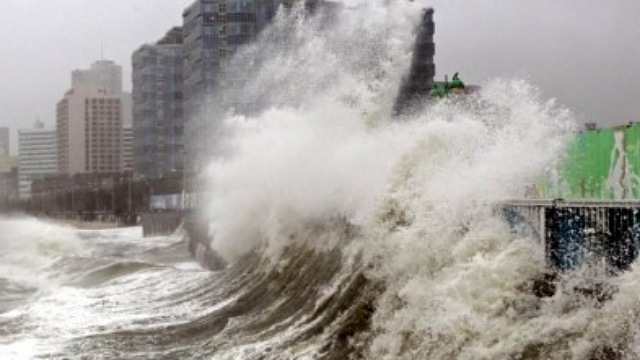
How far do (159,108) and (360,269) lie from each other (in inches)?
4415

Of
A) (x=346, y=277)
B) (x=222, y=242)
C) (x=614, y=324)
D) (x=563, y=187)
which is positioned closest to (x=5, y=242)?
(x=222, y=242)

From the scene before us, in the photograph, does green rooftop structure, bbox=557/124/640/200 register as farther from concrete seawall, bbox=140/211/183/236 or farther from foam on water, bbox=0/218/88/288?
concrete seawall, bbox=140/211/183/236

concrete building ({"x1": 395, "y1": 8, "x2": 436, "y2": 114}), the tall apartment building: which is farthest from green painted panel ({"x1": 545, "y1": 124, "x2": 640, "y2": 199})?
the tall apartment building

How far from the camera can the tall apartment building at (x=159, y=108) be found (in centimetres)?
11831

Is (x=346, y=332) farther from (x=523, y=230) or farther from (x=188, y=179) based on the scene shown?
(x=188, y=179)

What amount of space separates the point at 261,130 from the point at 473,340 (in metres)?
21.2

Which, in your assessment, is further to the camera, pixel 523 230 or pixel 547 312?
pixel 523 230

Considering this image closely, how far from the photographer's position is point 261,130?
30516 mm

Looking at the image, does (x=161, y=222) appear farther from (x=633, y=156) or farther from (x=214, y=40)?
(x=633, y=156)

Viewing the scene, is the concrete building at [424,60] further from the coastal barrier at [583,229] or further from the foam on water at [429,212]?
the coastal barrier at [583,229]

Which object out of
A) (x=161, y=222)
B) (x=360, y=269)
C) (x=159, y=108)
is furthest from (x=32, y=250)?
(x=159, y=108)

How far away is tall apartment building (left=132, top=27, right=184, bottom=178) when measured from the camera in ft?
388

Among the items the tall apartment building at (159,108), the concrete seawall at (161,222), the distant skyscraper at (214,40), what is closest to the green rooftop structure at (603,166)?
the concrete seawall at (161,222)

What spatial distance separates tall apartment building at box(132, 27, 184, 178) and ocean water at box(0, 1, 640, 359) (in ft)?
286
